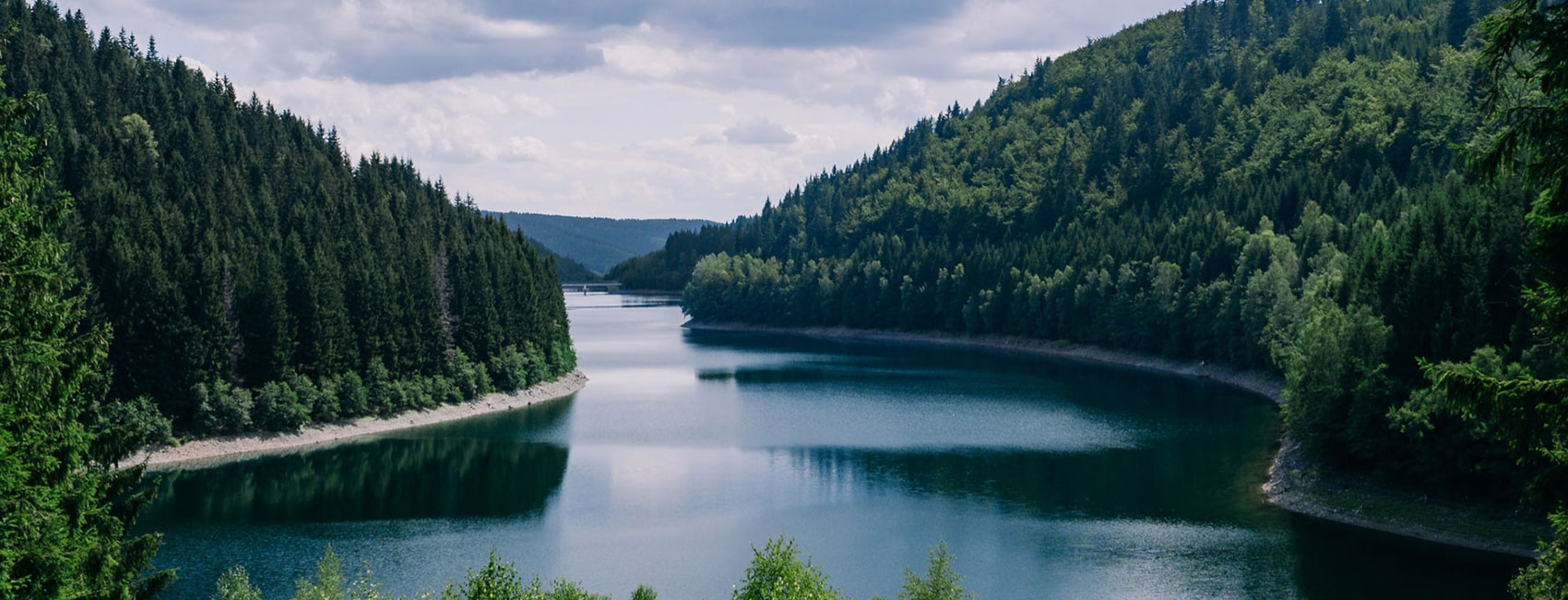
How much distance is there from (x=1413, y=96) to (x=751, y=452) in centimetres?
13146

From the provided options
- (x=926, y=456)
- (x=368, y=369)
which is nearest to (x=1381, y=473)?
(x=926, y=456)

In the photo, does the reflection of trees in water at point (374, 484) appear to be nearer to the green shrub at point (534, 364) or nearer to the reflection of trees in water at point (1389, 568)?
the green shrub at point (534, 364)

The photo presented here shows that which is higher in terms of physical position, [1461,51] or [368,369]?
[1461,51]

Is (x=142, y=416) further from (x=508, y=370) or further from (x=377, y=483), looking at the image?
(x=508, y=370)

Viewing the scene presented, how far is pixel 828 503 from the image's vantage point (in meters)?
69.5

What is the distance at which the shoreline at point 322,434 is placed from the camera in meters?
82.2

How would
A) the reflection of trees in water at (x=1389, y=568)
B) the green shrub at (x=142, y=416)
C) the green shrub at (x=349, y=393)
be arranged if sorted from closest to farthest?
the reflection of trees in water at (x=1389, y=568), the green shrub at (x=142, y=416), the green shrub at (x=349, y=393)

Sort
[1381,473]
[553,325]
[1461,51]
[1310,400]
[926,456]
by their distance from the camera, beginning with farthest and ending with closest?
[1461,51]
[553,325]
[926,456]
[1310,400]
[1381,473]

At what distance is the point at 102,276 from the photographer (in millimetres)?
85125

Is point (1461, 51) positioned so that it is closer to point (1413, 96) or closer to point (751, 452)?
point (1413, 96)

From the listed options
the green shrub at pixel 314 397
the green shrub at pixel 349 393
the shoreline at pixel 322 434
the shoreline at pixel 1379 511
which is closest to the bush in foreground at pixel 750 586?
the shoreline at pixel 1379 511

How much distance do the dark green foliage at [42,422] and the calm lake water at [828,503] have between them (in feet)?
82.4

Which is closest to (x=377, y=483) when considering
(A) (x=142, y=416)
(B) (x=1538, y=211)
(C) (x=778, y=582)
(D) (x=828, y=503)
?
(A) (x=142, y=416)

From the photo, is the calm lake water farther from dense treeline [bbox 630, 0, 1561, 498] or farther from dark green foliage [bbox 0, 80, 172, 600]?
dark green foliage [bbox 0, 80, 172, 600]
